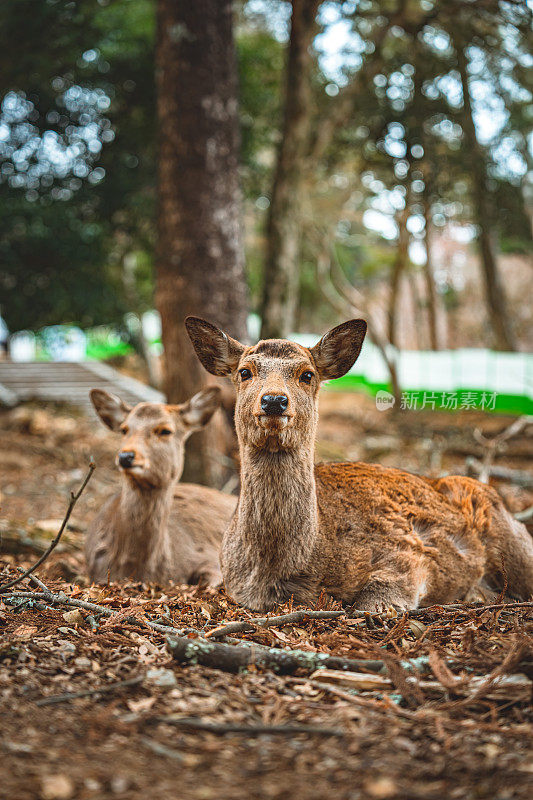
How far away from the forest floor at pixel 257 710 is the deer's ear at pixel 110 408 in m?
2.14

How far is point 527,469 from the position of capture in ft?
40.6

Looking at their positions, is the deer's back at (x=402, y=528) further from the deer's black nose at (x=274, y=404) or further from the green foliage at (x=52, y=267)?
the green foliage at (x=52, y=267)

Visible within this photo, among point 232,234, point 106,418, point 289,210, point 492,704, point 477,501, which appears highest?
point 289,210

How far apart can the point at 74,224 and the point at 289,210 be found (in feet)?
14.7

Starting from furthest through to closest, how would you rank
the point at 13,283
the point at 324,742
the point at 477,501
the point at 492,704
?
the point at 13,283 → the point at 477,501 → the point at 492,704 → the point at 324,742

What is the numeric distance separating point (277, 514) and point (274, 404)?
715 millimetres

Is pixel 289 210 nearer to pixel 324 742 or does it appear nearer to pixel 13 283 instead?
pixel 13 283

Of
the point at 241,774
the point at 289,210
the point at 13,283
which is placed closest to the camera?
the point at 241,774

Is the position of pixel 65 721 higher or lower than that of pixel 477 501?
lower

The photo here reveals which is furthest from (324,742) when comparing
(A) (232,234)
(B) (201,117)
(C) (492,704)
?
(B) (201,117)

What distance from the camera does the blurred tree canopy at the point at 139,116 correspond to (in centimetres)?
1204

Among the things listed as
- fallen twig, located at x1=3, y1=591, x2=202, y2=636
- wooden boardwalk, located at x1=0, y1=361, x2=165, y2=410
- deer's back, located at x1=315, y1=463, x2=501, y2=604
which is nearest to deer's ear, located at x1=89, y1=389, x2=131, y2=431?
deer's back, located at x1=315, y1=463, x2=501, y2=604

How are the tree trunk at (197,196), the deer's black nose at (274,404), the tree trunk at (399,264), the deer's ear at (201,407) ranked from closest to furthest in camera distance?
the deer's black nose at (274,404)
the deer's ear at (201,407)
the tree trunk at (197,196)
the tree trunk at (399,264)

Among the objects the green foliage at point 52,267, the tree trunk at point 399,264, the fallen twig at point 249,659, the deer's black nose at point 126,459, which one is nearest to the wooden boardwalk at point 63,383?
the green foliage at point 52,267
